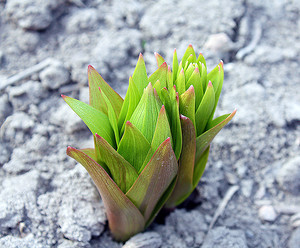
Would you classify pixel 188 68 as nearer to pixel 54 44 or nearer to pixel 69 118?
pixel 69 118

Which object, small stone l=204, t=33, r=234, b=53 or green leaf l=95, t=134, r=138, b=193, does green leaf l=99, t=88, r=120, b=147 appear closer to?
green leaf l=95, t=134, r=138, b=193

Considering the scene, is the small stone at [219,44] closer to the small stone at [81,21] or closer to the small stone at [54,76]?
the small stone at [81,21]

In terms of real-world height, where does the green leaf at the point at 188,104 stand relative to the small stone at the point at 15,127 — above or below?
above

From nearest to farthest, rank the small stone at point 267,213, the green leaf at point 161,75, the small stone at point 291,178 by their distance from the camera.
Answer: the green leaf at point 161,75 → the small stone at point 267,213 → the small stone at point 291,178

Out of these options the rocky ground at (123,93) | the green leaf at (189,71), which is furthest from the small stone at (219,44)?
the green leaf at (189,71)

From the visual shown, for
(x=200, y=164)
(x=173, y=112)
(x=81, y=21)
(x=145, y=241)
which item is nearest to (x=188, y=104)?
(x=173, y=112)

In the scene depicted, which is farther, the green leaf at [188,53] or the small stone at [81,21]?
the small stone at [81,21]
